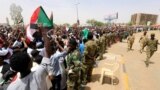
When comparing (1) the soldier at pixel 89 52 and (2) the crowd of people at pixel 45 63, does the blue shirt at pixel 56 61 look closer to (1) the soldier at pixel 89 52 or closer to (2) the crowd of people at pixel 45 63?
(2) the crowd of people at pixel 45 63

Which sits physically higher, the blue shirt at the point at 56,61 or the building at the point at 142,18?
the blue shirt at the point at 56,61

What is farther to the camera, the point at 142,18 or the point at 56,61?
the point at 142,18

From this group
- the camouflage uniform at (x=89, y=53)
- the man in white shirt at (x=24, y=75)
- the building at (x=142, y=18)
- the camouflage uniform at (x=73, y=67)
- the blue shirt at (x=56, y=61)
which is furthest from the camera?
the building at (x=142, y=18)

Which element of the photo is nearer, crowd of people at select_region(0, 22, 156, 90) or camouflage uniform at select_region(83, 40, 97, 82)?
crowd of people at select_region(0, 22, 156, 90)

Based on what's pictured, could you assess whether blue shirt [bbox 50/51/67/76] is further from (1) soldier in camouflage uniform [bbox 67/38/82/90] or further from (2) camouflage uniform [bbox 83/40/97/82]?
(2) camouflage uniform [bbox 83/40/97/82]

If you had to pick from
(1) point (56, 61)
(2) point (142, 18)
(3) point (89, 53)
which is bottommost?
(2) point (142, 18)

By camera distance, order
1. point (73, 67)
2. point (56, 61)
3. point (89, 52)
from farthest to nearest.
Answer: point (89, 52) → point (73, 67) → point (56, 61)

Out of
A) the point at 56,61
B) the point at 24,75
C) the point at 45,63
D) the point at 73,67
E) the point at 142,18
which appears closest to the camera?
the point at 24,75

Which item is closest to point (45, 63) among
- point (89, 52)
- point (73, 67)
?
point (73, 67)

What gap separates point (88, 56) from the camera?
927 centimetres

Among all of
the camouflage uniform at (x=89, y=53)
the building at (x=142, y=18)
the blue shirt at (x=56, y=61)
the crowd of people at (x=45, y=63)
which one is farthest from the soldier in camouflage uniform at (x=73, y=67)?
the building at (x=142, y=18)

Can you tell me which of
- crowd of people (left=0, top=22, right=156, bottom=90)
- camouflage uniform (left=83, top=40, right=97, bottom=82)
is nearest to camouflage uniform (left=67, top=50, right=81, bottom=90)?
crowd of people (left=0, top=22, right=156, bottom=90)

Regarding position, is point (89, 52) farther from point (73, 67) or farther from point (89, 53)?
point (73, 67)

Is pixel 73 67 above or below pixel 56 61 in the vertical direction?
below
